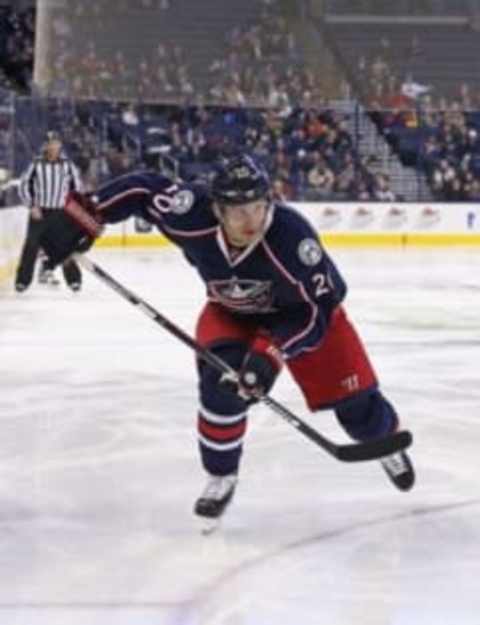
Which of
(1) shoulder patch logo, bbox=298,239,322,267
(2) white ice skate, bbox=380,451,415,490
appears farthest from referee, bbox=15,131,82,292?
(1) shoulder patch logo, bbox=298,239,322,267

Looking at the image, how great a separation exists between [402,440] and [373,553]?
16.3 inches

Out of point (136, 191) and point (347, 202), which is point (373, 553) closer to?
point (136, 191)

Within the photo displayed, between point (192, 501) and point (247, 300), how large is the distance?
681mm

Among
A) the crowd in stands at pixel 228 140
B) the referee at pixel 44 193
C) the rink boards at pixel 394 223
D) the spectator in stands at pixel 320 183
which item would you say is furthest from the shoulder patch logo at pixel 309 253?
the spectator in stands at pixel 320 183

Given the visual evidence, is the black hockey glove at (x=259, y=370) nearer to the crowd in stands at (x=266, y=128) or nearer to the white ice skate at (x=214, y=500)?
the white ice skate at (x=214, y=500)

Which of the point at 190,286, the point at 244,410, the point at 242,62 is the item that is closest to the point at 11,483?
the point at 244,410

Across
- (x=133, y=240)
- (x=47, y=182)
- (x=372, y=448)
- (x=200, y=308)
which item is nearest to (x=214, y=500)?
(x=372, y=448)

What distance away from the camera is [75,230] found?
3.46 m

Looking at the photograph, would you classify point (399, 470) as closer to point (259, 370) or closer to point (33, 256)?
point (259, 370)

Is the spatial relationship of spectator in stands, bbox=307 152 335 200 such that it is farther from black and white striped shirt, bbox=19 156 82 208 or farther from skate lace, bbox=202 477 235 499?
skate lace, bbox=202 477 235 499

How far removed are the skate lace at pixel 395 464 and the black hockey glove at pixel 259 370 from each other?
1.93 ft

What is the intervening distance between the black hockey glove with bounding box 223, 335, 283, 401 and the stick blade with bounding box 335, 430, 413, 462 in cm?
41

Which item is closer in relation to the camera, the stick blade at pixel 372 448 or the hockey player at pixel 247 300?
the hockey player at pixel 247 300

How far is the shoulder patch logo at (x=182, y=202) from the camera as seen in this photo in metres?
3.31
